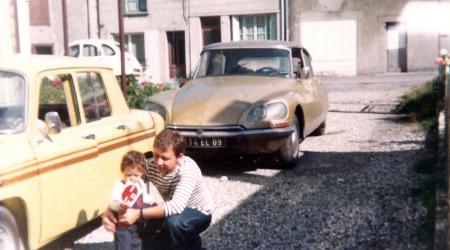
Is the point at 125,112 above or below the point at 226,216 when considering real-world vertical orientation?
above

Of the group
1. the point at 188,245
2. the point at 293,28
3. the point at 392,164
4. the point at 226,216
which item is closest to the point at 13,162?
the point at 188,245

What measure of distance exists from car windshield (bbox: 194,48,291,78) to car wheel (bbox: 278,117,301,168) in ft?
3.58

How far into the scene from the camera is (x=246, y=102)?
26.6 feet

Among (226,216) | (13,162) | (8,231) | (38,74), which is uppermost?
(38,74)

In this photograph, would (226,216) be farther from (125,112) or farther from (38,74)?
(38,74)

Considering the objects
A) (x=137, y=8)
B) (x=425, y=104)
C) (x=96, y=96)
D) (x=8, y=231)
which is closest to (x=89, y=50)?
(x=137, y=8)

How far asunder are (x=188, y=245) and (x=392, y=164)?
4.58 metres

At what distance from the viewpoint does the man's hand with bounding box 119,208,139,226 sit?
165 inches

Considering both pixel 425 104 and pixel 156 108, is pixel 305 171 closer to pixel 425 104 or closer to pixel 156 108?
pixel 156 108

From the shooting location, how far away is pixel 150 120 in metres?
6.29

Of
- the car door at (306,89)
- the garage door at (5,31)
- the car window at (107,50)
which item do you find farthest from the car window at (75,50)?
the car door at (306,89)

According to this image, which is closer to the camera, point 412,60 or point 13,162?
point 13,162

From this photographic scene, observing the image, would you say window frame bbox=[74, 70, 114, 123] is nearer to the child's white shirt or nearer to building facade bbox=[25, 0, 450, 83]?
the child's white shirt

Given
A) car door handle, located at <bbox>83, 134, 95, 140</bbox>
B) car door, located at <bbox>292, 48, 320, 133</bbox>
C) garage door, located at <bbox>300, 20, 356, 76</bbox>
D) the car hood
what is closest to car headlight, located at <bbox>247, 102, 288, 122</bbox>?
the car hood
